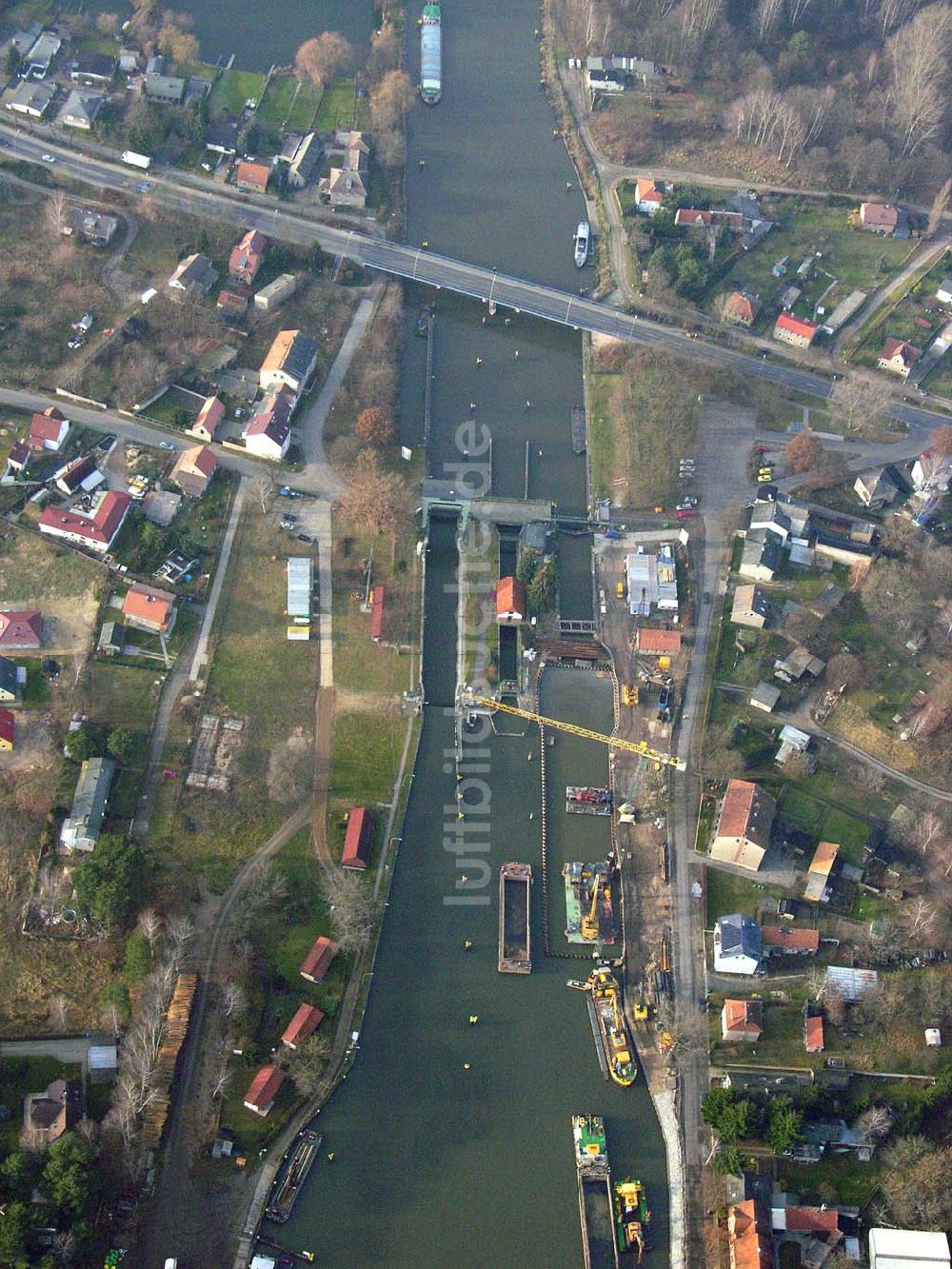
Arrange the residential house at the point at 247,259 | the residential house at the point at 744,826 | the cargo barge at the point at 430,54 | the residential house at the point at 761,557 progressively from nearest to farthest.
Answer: the residential house at the point at 744,826
the residential house at the point at 761,557
the residential house at the point at 247,259
the cargo barge at the point at 430,54

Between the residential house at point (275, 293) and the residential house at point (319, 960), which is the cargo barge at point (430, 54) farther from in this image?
the residential house at point (319, 960)

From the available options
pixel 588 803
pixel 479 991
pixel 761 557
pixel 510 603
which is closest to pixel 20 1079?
pixel 479 991

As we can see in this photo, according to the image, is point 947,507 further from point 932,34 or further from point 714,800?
point 932,34

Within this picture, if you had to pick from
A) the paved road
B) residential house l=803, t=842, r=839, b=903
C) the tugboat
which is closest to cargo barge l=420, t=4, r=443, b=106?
the paved road

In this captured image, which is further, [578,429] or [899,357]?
[899,357]

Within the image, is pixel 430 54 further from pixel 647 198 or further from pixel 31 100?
pixel 31 100

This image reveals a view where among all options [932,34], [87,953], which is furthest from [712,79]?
[87,953]

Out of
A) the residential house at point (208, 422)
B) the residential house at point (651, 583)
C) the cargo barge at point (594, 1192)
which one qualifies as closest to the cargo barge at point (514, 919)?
the cargo barge at point (594, 1192)
